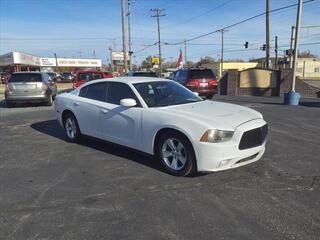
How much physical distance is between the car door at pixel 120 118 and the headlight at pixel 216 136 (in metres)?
1.38

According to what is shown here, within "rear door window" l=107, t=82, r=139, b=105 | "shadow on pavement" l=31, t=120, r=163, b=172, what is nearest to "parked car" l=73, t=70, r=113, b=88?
"shadow on pavement" l=31, t=120, r=163, b=172

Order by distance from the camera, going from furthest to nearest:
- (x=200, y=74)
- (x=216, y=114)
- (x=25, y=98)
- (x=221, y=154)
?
(x=200, y=74) → (x=25, y=98) → (x=216, y=114) → (x=221, y=154)

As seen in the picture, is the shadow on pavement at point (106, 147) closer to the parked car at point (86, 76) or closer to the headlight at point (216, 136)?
the headlight at point (216, 136)

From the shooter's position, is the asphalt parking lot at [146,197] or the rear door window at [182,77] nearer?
the asphalt parking lot at [146,197]

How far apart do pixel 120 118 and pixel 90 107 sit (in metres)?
1.10

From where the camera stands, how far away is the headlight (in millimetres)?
5086

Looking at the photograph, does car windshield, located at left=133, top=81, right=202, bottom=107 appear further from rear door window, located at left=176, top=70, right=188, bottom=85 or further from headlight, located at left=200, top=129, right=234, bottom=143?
rear door window, located at left=176, top=70, right=188, bottom=85

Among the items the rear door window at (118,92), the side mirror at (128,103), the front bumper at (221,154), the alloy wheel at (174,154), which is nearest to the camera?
the front bumper at (221,154)

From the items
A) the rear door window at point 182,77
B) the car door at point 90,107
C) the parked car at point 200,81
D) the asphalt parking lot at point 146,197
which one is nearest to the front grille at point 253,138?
the asphalt parking lot at point 146,197

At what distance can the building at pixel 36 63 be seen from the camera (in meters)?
61.6

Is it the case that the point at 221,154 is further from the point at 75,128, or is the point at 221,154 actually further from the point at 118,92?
the point at 75,128

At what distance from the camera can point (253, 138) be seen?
17.8ft

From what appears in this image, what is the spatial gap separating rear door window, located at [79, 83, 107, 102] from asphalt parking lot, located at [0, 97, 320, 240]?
105cm

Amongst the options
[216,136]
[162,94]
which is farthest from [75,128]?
[216,136]
